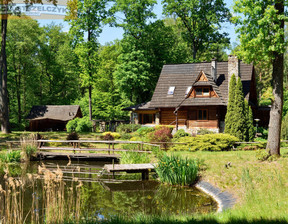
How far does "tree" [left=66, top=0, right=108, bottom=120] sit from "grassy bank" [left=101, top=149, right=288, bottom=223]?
2511 cm

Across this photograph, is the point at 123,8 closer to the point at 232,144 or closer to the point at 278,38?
the point at 232,144

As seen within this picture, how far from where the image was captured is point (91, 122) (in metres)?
37.1

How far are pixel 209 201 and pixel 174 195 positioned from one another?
1501 millimetres

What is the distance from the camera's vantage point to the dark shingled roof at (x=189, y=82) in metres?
31.7

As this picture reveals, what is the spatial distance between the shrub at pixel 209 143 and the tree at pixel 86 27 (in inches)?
811

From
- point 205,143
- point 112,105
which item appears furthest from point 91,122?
point 205,143

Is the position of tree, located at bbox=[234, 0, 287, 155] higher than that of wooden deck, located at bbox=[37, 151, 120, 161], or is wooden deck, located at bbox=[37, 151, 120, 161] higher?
tree, located at bbox=[234, 0, 287, 155]

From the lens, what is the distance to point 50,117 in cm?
4250

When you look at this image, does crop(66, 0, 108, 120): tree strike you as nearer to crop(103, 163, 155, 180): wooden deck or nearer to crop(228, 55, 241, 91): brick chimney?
crop(228, 55, 241, 91): brick chimney

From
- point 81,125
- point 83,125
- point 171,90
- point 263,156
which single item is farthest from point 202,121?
point 263,156

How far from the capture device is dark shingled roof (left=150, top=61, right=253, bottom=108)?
31688mm

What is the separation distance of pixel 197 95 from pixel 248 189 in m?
22.5

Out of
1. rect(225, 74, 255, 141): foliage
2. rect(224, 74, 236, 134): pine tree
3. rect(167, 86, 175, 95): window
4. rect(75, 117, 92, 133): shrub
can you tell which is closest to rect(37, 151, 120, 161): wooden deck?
rect(224, 74, 236, 134): pine tree

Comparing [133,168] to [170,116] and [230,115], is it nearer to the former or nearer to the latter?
[230,115]
